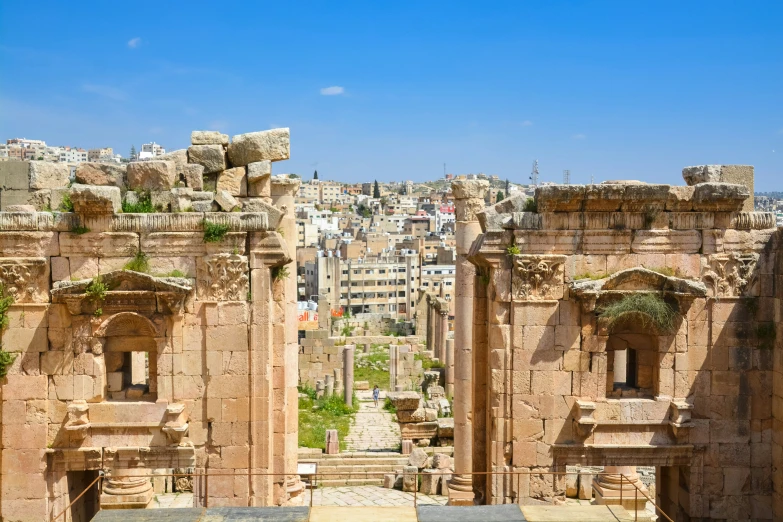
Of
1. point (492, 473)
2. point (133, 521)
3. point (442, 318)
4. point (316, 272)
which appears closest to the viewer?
point (133, 521)

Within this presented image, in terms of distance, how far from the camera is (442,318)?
130 ft

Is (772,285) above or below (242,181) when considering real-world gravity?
below

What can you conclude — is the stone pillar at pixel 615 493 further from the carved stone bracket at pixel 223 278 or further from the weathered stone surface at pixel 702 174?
the carved stone bracket at pixel 223 278

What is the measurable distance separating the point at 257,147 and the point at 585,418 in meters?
6.79

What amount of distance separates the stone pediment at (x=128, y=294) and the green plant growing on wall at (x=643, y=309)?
20.8ft

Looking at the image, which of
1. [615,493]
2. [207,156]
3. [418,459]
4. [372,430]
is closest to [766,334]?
[615,493]

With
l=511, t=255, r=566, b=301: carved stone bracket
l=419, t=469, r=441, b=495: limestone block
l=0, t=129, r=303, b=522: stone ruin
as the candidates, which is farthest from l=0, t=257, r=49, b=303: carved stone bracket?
l=419, t=469, r=441, b=495: limestone block

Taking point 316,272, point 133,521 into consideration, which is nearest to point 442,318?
point 316,272

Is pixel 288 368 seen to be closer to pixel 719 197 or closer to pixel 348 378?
pixel 719 197

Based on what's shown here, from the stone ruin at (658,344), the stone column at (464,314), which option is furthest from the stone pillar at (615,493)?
the stone column at (464,314)

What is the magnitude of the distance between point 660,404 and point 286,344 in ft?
19.6

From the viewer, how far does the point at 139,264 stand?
11898mm

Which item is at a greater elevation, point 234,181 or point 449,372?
point 234,181

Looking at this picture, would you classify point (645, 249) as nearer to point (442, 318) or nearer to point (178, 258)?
point (178, 258)
